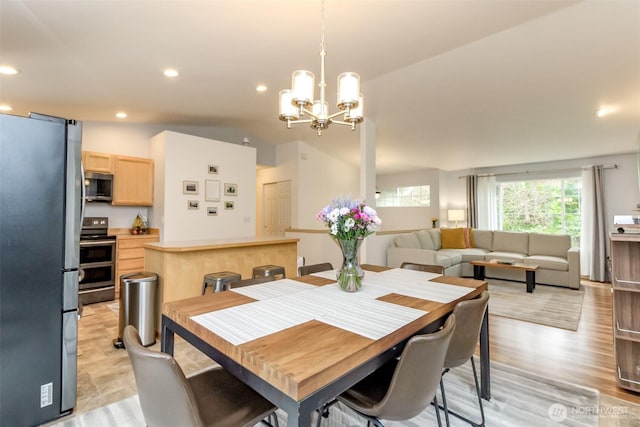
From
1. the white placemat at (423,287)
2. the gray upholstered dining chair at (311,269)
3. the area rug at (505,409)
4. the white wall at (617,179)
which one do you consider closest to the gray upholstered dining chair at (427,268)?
the white placemat at (423,287)

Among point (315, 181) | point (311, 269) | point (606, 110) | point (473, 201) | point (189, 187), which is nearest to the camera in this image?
point (311, 269)

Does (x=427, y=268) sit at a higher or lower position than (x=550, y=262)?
higher

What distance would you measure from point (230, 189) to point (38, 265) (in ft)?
12.3

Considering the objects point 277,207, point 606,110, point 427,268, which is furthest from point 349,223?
point 277,207

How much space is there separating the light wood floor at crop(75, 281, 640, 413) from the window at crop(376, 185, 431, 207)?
4.57 metres

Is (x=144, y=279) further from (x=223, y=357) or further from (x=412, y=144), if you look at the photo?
(x=412, y=144)

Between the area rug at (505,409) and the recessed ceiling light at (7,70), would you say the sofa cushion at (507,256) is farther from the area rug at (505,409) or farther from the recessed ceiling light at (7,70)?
the recessed ceiling light at (7,70)

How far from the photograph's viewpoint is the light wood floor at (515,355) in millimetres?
2154

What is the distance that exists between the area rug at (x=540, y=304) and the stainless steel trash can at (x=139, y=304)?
396 centimetres

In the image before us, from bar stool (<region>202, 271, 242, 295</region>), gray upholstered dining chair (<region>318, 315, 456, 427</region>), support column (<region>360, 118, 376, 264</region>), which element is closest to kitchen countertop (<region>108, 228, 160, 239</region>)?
bar stool (<region>202, 271, 242, 295</region>)

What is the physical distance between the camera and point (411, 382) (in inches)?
44.8

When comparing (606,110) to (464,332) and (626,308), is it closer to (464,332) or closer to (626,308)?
(626,308)

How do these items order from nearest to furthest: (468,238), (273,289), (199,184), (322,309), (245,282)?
1. (322,309)
2. (273,289)
3. (245,282)
4. (199,184)
5. (468,238)

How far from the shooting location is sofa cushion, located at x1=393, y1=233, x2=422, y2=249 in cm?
550
